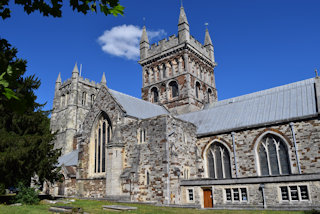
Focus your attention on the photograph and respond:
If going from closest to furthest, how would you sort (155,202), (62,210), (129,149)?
(62,210) < (155,202) < (129,149)

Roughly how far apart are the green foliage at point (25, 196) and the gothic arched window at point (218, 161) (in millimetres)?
14825

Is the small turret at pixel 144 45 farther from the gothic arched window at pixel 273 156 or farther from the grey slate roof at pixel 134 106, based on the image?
the gothic arched window at pixel 273 156

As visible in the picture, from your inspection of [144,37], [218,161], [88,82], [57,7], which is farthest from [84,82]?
[57,7]

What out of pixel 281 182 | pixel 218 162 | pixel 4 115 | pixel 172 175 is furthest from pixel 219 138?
pixel 4 115

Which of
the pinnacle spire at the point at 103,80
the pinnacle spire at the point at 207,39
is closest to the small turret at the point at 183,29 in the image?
the pinnacle spire at the point at 207,39

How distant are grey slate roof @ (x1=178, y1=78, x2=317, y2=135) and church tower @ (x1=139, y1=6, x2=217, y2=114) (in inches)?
358

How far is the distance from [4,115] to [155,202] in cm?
1291

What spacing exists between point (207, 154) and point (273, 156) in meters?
5.98

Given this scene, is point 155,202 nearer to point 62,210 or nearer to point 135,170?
point 135,170

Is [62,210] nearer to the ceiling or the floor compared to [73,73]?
nearer to the floor

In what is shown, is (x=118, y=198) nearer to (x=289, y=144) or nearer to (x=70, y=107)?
Result: (x=289, y=144)

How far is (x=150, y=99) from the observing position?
1650 inches

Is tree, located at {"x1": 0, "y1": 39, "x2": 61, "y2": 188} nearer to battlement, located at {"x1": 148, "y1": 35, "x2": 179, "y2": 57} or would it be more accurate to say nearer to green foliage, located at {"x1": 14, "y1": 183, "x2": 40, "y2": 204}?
green foliage, located at {"x1": 14, "y1": 183, "x2": 40, "y2": 204}

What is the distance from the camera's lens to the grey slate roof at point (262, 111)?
22322 mm
